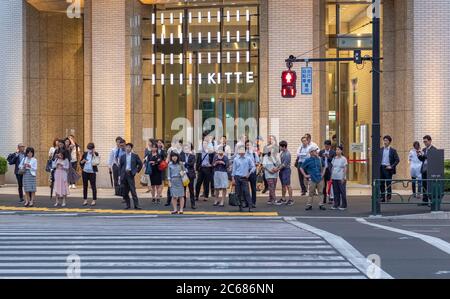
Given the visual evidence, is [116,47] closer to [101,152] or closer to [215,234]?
[101,152]

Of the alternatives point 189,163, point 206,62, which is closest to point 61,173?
point 189,163

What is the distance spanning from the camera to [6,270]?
444 inches

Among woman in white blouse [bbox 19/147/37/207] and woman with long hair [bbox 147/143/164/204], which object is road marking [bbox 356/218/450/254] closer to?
woman with long hair [bbox 147/143/164/204]

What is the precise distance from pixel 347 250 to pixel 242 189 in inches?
368

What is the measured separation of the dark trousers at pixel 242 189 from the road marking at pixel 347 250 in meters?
3.94

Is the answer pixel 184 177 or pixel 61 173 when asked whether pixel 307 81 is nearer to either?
pixel 184 177

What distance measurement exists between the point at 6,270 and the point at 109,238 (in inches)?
169

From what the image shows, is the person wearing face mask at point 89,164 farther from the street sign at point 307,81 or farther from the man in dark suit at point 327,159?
the street sign at point 307,81

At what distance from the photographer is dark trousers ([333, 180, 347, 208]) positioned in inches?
907

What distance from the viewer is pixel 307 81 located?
28.3 metres

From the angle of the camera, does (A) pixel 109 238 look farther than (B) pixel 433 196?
No

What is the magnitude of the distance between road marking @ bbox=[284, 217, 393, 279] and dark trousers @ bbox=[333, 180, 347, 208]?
4.37 m

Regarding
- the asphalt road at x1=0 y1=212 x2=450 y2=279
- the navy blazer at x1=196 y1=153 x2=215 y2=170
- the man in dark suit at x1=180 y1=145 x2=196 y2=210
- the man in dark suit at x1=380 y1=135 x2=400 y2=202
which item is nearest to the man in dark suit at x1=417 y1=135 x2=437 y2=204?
the man in dark suit at x1=380 y1=135 x2=400 y2=202

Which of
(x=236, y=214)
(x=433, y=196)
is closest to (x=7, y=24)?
(x=236, y=214)
